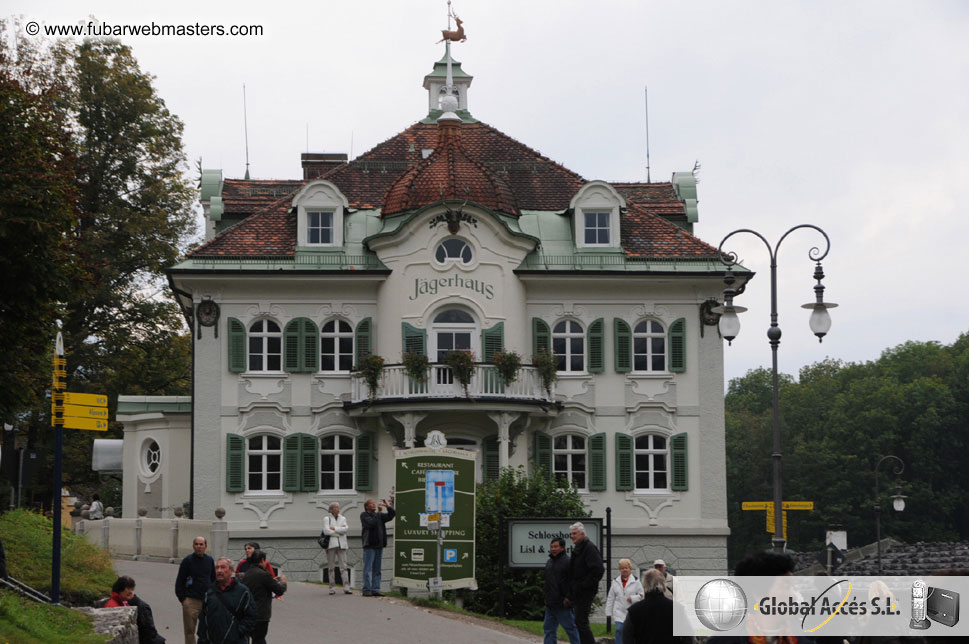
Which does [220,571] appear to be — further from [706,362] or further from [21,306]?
[706,362]

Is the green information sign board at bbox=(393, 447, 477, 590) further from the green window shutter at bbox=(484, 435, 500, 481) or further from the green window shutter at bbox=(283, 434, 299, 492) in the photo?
the green window shutter at bbox=(283, 434, 299, 492)

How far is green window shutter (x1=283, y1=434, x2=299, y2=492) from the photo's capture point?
38.2 m

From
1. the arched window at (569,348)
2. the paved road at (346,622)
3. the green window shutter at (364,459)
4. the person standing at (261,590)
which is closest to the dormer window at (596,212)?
the arched window at (569,348)

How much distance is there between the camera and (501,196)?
39.5 m

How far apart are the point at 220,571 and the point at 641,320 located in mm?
25002

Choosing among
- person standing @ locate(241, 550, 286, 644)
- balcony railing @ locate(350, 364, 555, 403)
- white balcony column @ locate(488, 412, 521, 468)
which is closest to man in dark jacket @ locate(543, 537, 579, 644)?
person standing @ locate(241, 550, 286, 644)

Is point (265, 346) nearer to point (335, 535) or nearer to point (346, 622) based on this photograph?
point (335, 535)

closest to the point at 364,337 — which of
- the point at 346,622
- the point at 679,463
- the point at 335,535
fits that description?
the point at 679,463

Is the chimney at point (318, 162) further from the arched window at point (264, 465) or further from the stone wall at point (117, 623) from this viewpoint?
the stone wall at point (117, 623)

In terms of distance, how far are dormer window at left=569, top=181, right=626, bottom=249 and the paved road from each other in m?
15.4

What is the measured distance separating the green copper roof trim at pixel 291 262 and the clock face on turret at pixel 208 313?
101 centimetres

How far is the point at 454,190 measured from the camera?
38500mm

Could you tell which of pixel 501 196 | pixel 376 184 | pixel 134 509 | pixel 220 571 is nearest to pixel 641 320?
pixel 501 196

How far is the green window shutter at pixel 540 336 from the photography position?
39219 mm
